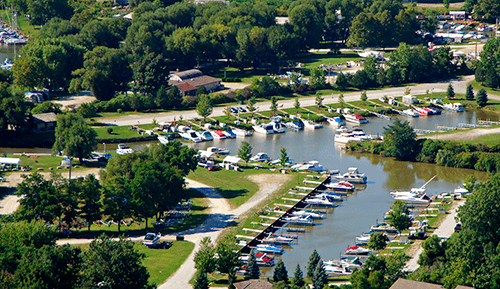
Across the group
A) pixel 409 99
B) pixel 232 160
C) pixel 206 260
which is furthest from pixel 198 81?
pixel 206 260

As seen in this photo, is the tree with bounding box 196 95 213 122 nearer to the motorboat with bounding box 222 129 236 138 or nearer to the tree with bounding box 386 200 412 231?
the motorboat with bounding box 222 129 236 138

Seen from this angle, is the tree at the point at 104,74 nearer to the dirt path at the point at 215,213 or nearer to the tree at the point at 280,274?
the dirt path at the point at 215,213

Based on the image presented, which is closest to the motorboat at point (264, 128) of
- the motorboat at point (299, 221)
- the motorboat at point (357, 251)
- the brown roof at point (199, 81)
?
the brown roof at point (199, 81)

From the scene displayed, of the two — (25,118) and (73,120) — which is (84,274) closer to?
(73,120)

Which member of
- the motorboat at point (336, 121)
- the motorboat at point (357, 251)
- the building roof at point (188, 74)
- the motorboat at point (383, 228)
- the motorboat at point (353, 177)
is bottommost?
the motorboat at point (357, 251)

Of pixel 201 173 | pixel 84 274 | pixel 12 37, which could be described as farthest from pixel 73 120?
pixel 12 37

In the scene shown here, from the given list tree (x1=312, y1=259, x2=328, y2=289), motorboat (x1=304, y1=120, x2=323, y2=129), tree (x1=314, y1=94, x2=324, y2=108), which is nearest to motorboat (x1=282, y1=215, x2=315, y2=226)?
tree (x1=312, y1=259, x2=328, y2=289)
